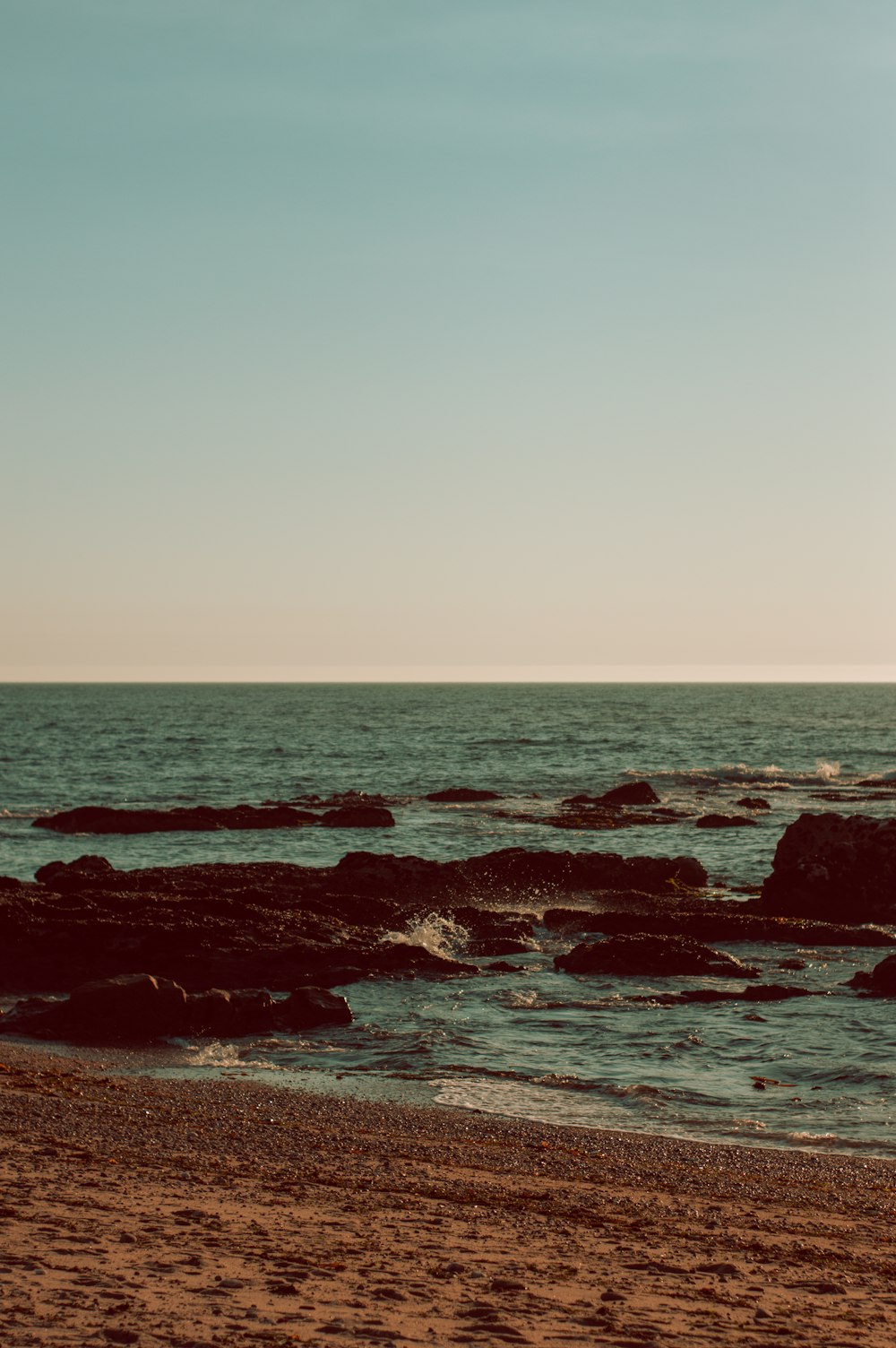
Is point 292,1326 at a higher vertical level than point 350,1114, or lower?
higher

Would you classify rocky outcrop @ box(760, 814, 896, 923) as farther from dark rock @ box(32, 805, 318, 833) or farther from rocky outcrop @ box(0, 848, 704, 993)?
dark rock @ box(32, 805, 318, 833)

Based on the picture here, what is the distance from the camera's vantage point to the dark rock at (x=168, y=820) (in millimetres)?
42125

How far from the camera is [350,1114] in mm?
13227

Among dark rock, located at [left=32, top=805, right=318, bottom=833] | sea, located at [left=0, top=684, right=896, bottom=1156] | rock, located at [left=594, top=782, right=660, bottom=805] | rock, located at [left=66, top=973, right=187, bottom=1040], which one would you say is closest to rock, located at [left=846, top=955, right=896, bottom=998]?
sea, located at [left=0, top=684, right=896, bottom=1156]

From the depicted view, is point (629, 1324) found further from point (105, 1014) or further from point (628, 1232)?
point (105, 1014)

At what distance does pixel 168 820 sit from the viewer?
4284 cm

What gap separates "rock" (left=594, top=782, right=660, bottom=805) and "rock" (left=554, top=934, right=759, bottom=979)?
28882mm

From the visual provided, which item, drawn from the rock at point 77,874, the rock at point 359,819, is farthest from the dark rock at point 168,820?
the rock at point 77,874

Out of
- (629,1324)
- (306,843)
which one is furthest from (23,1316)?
(306,843)

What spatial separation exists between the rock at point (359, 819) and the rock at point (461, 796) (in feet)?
29.0

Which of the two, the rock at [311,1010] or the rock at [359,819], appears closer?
the rock at [311,1010]

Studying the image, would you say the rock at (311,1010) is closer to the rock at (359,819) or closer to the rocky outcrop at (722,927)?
the rocky outcrop at (722,927)

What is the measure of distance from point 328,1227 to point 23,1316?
8.61ft

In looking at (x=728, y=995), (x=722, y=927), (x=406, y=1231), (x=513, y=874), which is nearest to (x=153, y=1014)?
(x=728, y=995)
